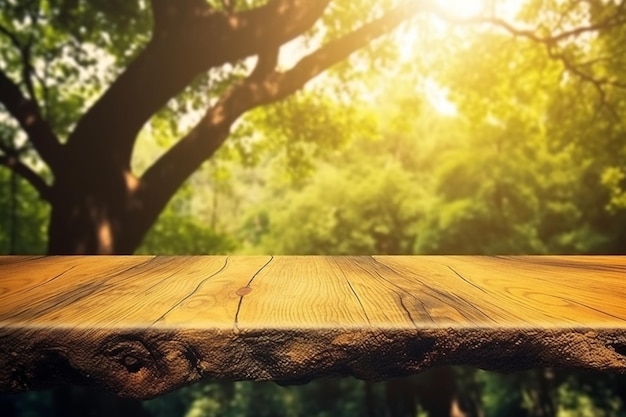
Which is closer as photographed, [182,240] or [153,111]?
[153,111]

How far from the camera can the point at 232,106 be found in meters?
6.35

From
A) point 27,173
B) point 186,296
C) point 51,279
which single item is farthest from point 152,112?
point 186,296

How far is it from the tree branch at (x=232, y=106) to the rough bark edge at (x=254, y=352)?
5.10m

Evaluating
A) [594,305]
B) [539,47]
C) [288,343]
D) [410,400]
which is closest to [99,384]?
[288,343]

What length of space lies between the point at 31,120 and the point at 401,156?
2418cm

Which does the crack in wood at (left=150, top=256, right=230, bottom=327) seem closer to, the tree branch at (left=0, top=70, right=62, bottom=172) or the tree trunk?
the tree trunk

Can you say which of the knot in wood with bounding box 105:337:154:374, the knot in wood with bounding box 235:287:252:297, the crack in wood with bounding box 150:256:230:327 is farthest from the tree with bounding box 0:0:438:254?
the knot in wood with bounding box 105:337:154:374

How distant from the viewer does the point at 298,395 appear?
1097 inches

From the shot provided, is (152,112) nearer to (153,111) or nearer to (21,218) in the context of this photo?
(153,111)

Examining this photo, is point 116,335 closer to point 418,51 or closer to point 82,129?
point 82,129

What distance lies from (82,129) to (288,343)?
17.8 ft

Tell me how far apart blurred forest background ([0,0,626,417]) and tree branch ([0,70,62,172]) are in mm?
74

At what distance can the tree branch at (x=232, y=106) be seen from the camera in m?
5.93

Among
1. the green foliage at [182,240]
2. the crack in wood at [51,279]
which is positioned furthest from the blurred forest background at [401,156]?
the crack in wood at [51,279]
